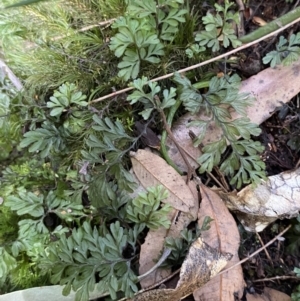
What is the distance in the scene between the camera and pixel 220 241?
1.84 m

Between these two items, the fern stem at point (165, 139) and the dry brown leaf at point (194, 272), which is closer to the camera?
the dry brown leaf at point (194, 272)

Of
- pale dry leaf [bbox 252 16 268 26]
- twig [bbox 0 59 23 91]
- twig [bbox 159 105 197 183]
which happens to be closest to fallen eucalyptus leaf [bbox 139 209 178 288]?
twig [bbox 159 105 197 183]

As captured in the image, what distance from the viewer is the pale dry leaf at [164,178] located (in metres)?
1.85

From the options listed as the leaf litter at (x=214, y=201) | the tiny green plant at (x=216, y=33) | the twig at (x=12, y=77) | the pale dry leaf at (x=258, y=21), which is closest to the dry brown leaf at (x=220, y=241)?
the leaf litter at (x=214, y=201)

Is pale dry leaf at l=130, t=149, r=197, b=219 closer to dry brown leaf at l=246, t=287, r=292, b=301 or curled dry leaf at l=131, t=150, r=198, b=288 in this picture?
curled dry leaf at l=131, t=150, r=198, b=288

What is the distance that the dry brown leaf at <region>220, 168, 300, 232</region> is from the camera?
1.85 meters

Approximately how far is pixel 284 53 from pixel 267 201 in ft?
2.03

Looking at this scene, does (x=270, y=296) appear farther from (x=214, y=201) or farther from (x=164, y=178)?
(x=164, y=178)

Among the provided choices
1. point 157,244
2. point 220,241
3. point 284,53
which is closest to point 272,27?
point 284,53

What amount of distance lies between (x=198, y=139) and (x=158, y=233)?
1.35 feet

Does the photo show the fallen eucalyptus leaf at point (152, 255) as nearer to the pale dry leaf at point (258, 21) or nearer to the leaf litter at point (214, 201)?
the leaf litter at point (214, 201)

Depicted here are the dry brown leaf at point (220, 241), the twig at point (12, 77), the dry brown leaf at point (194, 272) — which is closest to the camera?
the dry brown leaf at point (194, 272)

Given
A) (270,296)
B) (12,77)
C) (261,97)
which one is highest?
(12,77)

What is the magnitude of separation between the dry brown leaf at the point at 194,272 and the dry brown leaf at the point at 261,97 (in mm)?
350
